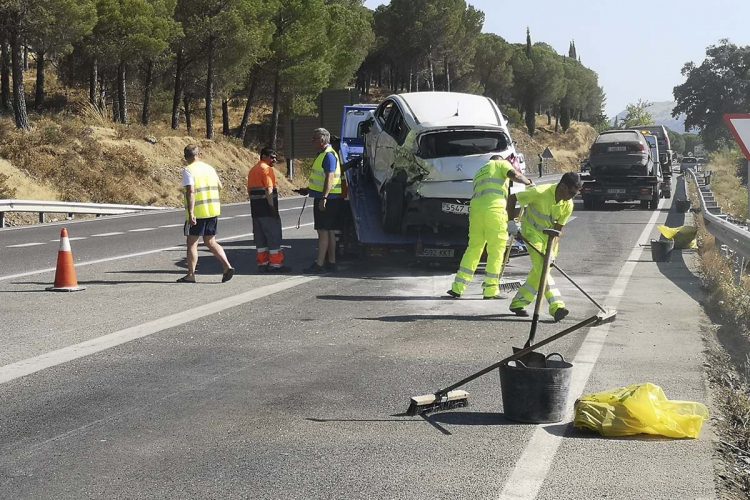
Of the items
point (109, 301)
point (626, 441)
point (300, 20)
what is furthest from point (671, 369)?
point (300, 20)

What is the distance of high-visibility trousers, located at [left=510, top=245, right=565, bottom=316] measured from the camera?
10469 millimetres

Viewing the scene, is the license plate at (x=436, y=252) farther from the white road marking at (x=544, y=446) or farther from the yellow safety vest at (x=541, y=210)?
the white road marking at (x=544, y=446)

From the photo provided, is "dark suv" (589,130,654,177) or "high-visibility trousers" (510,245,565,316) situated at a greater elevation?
"dark suv" (589,130,654,177)

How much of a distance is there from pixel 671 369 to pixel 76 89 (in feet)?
181

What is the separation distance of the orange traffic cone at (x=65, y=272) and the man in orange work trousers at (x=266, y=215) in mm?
2810

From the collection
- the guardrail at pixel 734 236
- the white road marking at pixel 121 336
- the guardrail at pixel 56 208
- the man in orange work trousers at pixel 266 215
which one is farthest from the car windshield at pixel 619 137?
the white road marking at pixel 121 336

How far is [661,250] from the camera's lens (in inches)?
644

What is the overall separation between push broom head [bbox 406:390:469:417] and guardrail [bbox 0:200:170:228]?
2016 cm

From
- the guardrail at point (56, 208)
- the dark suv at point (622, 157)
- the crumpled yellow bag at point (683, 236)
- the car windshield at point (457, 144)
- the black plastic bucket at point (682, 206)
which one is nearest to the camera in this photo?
the car windshield at point (457, 144)

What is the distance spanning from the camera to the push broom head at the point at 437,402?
264 inches

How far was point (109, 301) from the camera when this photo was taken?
11750 mm

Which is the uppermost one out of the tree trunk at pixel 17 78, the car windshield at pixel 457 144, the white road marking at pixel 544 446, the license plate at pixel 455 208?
the tree trunk at pixel 17 78

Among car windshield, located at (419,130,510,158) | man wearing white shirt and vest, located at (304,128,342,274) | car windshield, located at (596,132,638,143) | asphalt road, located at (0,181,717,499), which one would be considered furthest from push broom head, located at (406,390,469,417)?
car windshield, located at (596,132,638,143)

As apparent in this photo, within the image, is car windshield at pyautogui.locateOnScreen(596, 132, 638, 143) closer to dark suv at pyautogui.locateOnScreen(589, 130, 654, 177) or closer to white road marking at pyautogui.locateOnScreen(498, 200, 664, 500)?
dark suv at pyautogui.locateOnScreen(589, 130, 654, 177)
